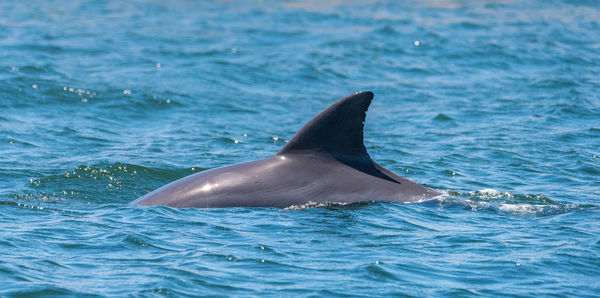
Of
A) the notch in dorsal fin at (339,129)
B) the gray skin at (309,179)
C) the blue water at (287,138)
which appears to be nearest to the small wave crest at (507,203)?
the blue water at (287,138)

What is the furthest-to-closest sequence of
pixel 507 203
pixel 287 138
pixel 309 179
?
pixel 287 138 < pixel 507 203 < pixel 309 179

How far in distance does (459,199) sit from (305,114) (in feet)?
29.3

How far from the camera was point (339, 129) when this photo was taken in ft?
38.0

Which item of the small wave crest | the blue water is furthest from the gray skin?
the small wave crest

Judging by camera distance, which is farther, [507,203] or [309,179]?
[507,203]

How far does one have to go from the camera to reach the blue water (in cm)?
932

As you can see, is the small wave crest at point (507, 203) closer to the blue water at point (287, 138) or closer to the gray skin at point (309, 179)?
the blue water at point (287, 138)

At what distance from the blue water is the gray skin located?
0.87 feet

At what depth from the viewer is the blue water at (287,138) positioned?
932cm

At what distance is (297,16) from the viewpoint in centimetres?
3862

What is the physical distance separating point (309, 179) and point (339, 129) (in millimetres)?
797

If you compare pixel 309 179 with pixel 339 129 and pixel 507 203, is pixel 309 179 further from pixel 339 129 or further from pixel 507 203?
pixel 507 203

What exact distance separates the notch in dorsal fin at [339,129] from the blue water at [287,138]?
0.86 m

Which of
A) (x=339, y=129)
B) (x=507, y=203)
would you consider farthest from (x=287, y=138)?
(x=339, y=129)
